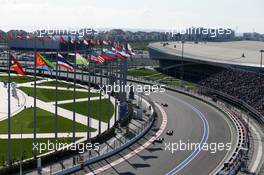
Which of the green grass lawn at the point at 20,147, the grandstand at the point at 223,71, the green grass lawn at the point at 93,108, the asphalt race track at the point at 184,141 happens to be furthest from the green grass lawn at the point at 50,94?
the grandstand at the point at 223,71

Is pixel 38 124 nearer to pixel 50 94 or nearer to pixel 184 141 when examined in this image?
pixel 184 141

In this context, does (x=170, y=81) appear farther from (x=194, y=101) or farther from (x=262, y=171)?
(x=262, y=171)

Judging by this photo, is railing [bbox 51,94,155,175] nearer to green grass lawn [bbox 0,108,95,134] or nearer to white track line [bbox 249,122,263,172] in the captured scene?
green grass lawn [bbox 0,108,95,134]

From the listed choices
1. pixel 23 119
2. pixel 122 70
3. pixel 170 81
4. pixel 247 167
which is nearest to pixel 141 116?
pixel 122 70

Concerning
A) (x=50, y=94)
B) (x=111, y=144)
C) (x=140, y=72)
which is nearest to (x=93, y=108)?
(x=50, y=94)

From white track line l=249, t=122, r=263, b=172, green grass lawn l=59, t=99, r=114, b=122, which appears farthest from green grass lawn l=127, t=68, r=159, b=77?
white track line l=249, t=122, r=263, b=172

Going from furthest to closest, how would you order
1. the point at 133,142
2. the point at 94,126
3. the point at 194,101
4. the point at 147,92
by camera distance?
the point at 147,92 → the point at 194,101 → the point at 94,126 → the point at 133,142
